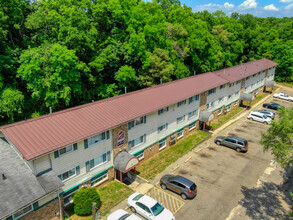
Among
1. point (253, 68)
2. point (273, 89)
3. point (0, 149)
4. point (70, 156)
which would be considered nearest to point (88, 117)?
point (70, 156)

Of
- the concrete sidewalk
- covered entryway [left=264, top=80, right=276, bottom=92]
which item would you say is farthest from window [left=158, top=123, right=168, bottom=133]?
covered entryway [left=264, top=80, right=276, bottom=92]

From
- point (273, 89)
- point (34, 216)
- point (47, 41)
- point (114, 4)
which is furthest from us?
point (273, 89)

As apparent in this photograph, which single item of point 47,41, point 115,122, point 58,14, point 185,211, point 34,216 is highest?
point 58,14

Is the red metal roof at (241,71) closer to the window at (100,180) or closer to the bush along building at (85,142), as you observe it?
the bush along building at (85,142)

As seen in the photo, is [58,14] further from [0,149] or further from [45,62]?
[0,149]

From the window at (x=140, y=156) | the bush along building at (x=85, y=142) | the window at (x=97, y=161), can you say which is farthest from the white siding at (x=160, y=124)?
the window at (x=97, y=161)

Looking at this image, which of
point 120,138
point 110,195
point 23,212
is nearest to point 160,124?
point 120,138

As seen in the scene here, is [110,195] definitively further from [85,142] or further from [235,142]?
[235,142]

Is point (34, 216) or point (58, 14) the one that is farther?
point (58, 14)
